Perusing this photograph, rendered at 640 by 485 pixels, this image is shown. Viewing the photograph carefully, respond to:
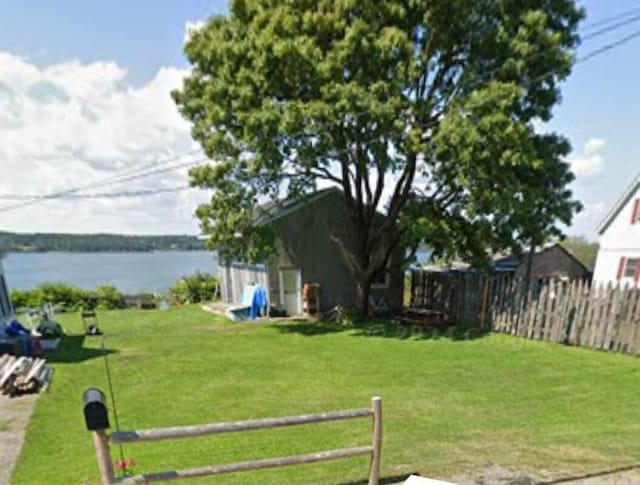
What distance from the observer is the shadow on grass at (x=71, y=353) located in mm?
12281

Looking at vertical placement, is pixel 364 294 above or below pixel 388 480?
below

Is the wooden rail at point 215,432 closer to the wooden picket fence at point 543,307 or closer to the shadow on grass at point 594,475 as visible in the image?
the shadow on grass at point 594,475

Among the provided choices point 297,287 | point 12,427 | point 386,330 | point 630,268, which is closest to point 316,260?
point 297,287

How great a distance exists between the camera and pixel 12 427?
7.46 meters

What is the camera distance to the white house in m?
22.2

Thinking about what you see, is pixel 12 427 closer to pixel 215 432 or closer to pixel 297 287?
pixel 215 432

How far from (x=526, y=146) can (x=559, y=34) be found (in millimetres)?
3569

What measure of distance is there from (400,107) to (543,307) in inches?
266

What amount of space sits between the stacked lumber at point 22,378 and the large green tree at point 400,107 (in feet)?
24.3

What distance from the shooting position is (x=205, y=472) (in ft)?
13.8

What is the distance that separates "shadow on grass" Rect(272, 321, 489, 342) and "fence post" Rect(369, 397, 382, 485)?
9997mm

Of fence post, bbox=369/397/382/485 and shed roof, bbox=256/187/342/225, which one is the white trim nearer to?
shed roof, bbox=256/187/342/225

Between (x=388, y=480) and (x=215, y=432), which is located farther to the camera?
(x=388, y=480)

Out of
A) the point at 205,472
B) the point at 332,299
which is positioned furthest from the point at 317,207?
the point at 205,472
